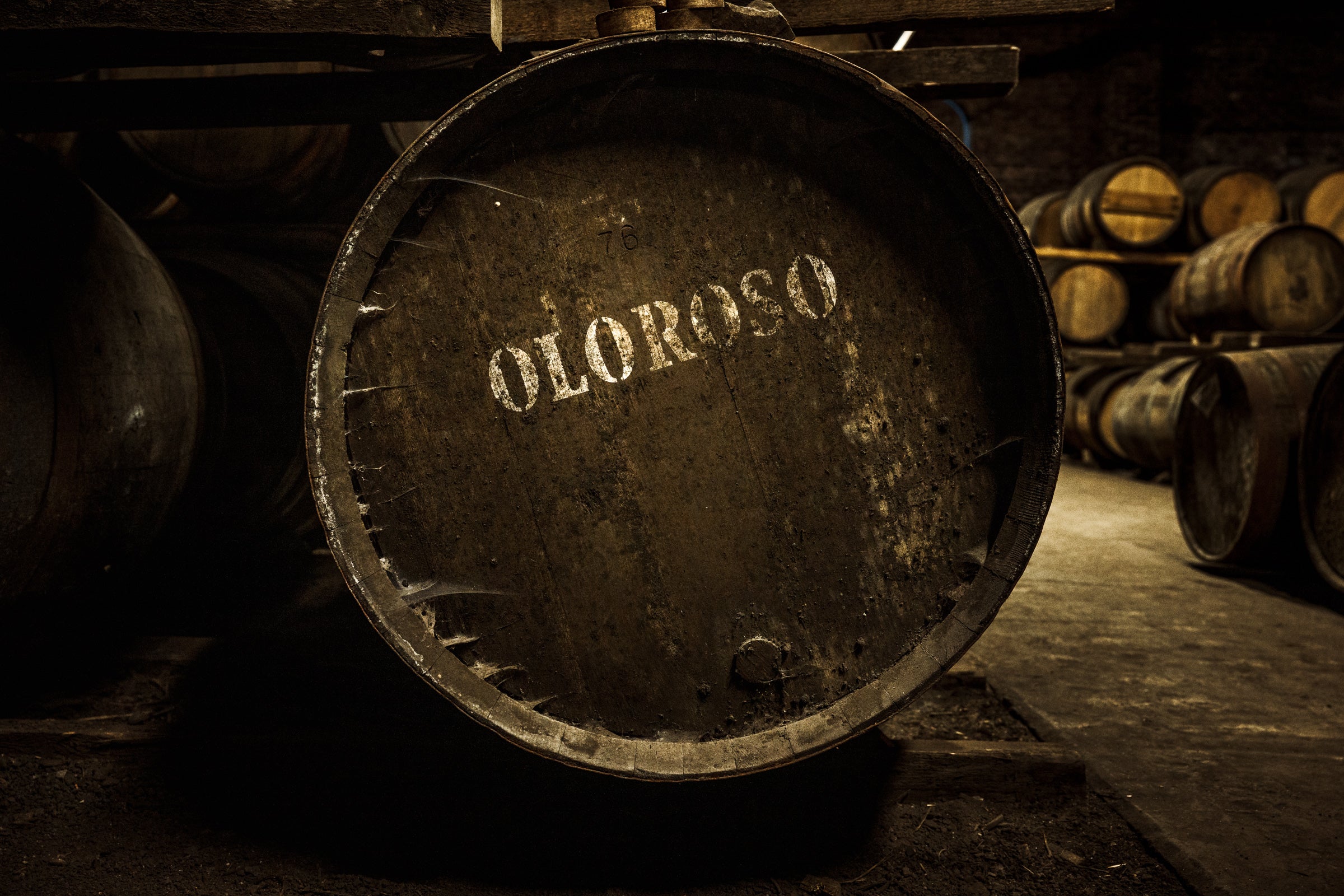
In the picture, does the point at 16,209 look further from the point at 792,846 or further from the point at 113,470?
the point at 792,846

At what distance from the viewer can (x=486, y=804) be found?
166cm

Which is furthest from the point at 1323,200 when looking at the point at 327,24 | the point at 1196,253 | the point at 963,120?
the point at 327,24

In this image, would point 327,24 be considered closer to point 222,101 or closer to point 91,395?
point 222,101

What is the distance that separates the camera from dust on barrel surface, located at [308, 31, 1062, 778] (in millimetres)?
1338

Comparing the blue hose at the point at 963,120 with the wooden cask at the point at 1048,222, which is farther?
the blue hose at the point at 963,120

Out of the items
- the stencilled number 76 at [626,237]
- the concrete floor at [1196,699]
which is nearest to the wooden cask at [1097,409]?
the concrete floor at [1196,699]

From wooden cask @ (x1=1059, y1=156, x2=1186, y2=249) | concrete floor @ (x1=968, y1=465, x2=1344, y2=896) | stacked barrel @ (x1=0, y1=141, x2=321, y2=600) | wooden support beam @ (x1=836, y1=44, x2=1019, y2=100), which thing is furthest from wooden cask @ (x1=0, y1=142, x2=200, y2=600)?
wooden cask @ (x1=1059, y1=156, x2=1186, y2=249)

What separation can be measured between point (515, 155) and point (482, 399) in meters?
0.40

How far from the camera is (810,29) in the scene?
5.75 feet

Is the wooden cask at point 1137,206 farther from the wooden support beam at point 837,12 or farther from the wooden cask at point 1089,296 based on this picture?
the wooden support beam at point 837,12

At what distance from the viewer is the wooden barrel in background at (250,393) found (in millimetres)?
2355

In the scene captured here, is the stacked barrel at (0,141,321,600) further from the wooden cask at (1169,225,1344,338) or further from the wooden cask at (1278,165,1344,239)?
the wooden cask at (1278,165,1344,239)

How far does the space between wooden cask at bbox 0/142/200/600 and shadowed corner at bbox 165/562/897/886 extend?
47 cm

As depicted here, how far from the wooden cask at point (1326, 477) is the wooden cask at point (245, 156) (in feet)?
12.2
